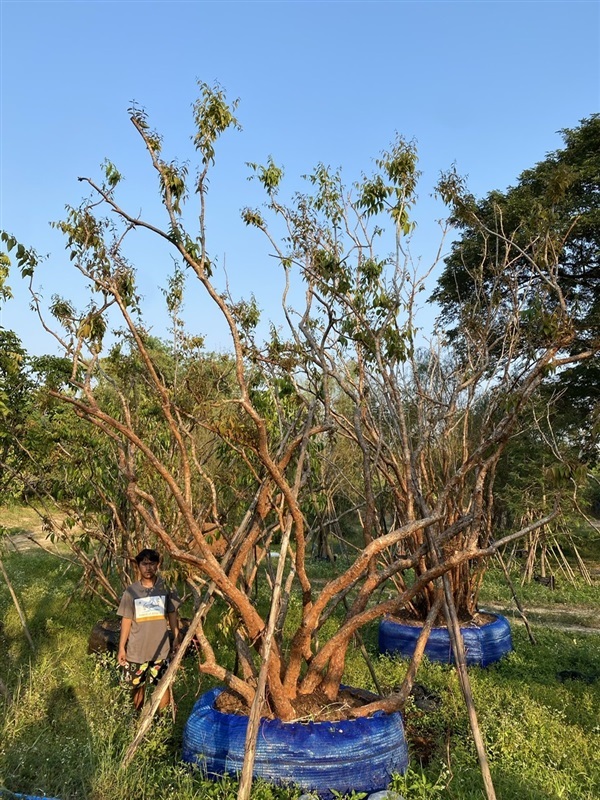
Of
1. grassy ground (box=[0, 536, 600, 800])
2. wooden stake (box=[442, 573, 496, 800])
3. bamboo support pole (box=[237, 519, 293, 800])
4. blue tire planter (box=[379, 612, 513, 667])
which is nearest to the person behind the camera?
bamboo support pole (box=[237, 519, 293, 800])

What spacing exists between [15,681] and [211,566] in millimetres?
2937

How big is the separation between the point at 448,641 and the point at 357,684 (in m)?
1.24

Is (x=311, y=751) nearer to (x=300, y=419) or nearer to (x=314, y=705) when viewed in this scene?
(x=314, y=705)

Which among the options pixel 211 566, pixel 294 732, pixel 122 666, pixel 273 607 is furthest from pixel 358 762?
pixel 122 666

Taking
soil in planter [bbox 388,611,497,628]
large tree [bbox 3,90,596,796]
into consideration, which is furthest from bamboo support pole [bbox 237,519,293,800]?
soil in planter [bbox 388,611,497,628]

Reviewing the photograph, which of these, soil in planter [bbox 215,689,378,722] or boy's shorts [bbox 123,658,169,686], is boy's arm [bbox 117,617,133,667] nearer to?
boy's shorts [bbox 123,658,169,686]

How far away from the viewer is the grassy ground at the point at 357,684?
3359 mm

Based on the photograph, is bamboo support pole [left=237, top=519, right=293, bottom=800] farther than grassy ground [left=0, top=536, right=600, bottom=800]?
No

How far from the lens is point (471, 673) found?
606 cm

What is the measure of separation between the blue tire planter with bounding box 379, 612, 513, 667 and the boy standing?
2705 mm

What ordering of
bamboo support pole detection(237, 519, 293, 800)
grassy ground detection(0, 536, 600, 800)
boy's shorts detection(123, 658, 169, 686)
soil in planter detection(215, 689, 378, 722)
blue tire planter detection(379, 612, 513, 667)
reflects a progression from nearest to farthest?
bamboo support pole detection(237, 519, 293, 800), grassy ground detection(0, 536, 600, 800), soil in planter detection(215, 689, 378, 722), boy's shorts detection(123, 658, 169, 686), blue tire planter detection(379, 612, 513, 667)

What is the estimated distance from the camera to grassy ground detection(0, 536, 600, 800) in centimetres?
336

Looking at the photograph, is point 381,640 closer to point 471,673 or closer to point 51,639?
point 471,673

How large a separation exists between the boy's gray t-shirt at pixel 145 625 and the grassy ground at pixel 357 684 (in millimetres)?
269
